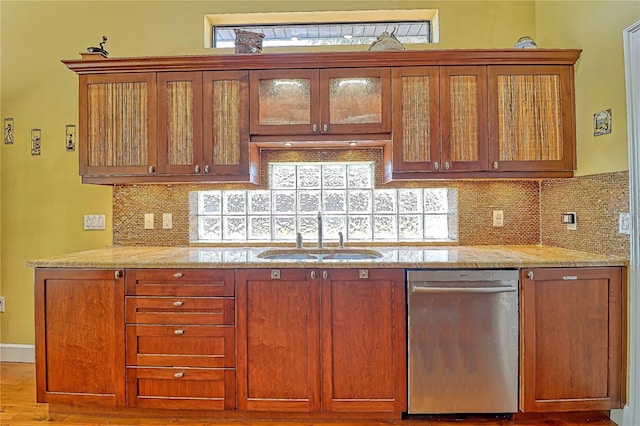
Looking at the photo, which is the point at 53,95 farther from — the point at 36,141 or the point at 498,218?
the point at 498,218

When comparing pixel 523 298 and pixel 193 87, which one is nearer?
pixel 523 298

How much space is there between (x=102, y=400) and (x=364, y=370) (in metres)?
1.48

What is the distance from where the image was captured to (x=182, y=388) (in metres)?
2.14

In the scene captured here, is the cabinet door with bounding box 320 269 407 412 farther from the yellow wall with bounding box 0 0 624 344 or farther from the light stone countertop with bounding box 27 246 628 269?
the yellow wall with bounding box 0 0 624 344

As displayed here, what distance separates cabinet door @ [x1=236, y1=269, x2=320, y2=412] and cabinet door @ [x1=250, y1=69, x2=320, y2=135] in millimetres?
951

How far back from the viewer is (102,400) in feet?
7.06

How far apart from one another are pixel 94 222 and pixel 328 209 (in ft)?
5.88

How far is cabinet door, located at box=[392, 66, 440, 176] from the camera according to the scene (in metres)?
2.44

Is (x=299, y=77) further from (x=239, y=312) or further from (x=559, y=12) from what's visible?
(x=559, y=12)

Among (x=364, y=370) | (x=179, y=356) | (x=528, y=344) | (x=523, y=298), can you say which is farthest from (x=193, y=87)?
(x=528, y=344)

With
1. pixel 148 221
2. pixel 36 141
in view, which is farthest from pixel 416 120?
pixel 36 141

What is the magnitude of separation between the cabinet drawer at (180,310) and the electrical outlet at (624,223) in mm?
2130

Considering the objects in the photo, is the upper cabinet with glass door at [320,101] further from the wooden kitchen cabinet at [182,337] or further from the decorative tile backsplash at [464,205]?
the wooden kitchen cabinet at [182,337]

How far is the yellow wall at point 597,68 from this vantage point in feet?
6.72
